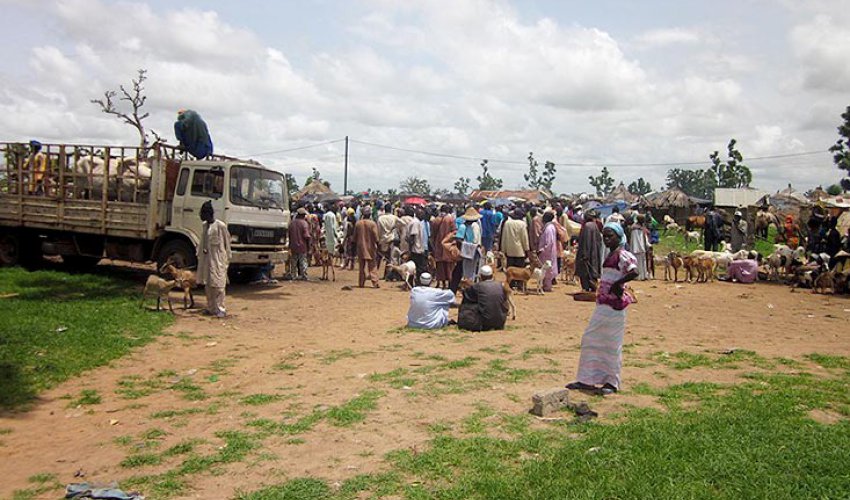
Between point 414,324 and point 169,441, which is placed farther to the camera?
point 414,324

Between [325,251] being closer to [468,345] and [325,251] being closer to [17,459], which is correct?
[468,345]

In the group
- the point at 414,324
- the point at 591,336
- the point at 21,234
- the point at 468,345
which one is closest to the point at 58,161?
the point at 21,234

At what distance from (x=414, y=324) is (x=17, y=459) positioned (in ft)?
18.3

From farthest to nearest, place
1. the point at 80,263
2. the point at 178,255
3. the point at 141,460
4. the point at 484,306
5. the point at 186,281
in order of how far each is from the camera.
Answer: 1. the point at 80,263
2. the point at 178,255
3. the point at 186,281
4. the point at 484,306
5. the point at 141,460

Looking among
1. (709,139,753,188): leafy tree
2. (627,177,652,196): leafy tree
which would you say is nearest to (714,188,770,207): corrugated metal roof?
(709,139,753,188): leafy tree

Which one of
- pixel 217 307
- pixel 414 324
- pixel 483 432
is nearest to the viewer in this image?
pixel 483 432

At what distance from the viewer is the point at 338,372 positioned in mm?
7039

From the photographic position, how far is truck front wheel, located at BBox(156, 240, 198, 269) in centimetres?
1203

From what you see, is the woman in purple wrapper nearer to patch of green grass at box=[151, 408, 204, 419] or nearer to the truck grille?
patch of green grass at box=[151, 408, 204, 419]

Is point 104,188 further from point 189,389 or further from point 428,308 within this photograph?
point 189,389

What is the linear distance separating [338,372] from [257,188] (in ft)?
21.3

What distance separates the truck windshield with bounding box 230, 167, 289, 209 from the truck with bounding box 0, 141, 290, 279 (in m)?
0.02

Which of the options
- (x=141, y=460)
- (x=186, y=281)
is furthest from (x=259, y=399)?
(x=186, y=281)

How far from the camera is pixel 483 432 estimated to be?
4.97m
